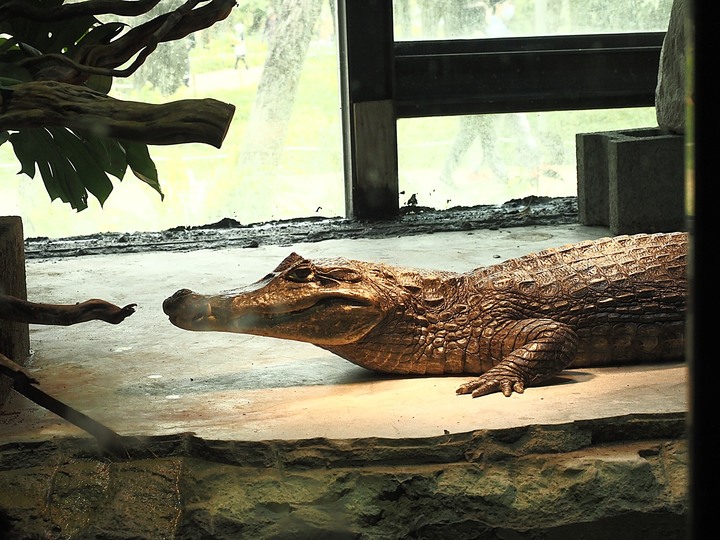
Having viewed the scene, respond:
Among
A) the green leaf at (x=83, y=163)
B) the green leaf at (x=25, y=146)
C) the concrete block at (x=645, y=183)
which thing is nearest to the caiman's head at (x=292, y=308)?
the green leaf at (x=83, y=163)

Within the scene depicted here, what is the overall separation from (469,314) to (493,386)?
392 millimetres

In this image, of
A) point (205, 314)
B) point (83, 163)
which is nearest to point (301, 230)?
point (83, 163)

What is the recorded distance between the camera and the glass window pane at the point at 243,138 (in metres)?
8.94

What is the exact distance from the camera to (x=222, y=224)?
8.83 metres

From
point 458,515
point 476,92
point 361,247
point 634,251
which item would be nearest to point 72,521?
point 458,515

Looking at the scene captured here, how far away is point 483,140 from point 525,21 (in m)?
1.26

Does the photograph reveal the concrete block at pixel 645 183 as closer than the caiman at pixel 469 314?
No

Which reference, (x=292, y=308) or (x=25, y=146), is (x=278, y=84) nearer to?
(x=25, y=146)

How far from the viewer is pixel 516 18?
907 cm

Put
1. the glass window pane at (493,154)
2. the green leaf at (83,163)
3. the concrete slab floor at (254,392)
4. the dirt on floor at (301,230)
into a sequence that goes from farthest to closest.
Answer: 1. the glass window pane at (493,154)
2. the dirt on floor at (301,230)
3. the green leaf at (83,163)
4. the concrete slab floor at (254,392)

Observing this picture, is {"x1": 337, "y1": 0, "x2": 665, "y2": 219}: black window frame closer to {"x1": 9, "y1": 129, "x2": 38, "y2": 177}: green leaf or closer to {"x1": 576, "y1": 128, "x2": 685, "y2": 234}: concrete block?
{"x1": 576, "y1": 128, "x2": 685, "y2": 234}: concrete block

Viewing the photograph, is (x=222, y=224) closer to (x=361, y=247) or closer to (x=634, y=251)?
(x=361, y=247)

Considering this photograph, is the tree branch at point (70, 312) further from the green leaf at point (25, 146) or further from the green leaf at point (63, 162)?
the green leaf at point (25, 146)

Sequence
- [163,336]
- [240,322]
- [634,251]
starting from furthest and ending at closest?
[163,336] < [634,251] < [240,322]
